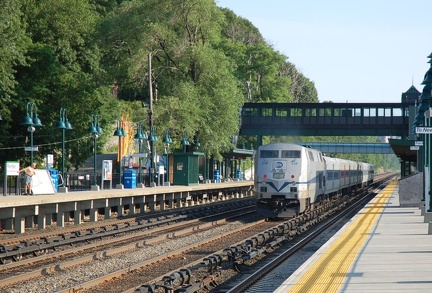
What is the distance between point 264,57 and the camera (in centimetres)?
10438

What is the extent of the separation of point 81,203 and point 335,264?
20009mm

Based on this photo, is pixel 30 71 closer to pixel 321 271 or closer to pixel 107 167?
pixel 107 167

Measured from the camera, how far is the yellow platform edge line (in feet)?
43.2

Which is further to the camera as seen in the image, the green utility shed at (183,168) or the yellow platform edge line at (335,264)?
the green utility shed at (183,168)

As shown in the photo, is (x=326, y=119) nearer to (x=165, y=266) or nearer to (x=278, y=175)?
(x=278, y=175)

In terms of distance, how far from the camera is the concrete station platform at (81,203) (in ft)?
95.8

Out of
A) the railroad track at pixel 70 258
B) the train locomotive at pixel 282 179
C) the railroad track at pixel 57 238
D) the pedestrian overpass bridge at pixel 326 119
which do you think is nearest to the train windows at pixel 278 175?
the train locomotive at pixel 282 179

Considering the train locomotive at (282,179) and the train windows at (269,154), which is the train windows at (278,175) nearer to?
the train locomotive at (282,179)

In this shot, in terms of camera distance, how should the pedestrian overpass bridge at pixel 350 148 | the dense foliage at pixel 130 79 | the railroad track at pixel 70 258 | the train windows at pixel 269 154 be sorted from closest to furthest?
the railroad track at pixel 70 258 < the train windows at pixel 269 154 < the dense foliage at pixel 130 79 < the pedestrian overpass bridge at pixel 350 148

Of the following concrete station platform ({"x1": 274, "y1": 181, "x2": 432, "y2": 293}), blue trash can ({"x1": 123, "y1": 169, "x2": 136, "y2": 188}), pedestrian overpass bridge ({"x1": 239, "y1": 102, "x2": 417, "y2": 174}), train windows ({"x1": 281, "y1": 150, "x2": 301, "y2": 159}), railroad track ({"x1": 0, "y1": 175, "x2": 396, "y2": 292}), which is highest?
pedestrian overpass bridge ({"x1": 239, "y1": 102, "x2": 417, "y2": 174})

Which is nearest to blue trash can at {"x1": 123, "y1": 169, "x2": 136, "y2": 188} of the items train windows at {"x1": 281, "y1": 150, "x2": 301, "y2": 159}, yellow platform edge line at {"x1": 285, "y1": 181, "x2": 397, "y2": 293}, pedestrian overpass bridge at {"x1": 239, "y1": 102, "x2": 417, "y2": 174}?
train windows at {"x1": 281, "y1": 150, "x2": 301, "y2": 159}

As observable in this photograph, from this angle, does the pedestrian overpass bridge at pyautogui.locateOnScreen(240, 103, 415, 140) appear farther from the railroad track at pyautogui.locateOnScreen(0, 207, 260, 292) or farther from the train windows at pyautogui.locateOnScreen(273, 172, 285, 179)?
the railroad track at pyautogui.locateOnScreen(0, 207, 260, 292)

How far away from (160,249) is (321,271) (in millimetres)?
9401

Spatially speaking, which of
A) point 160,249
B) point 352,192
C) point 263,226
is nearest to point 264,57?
point 352,192
